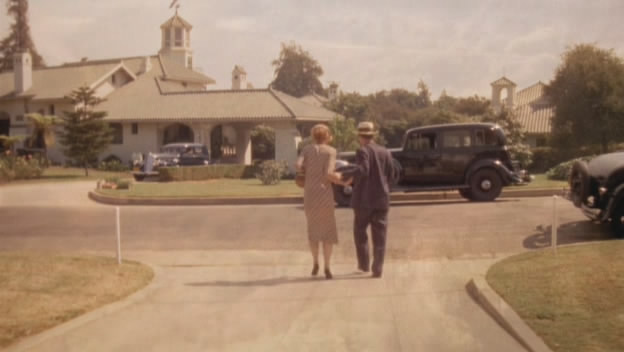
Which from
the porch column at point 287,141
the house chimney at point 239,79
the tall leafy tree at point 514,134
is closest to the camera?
the tall leafy tree at point 514,134

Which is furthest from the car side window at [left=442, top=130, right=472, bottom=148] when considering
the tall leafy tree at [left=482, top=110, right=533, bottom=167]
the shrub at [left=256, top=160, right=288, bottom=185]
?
the tall leafy tree at [left=482, top=110, right=533, bottom=167]

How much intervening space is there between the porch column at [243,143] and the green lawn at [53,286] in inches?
1222

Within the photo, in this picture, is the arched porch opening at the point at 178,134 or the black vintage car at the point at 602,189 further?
the arched porch opening at the point at 178,134

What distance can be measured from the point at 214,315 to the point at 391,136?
1244 inches

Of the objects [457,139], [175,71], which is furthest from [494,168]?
[175,71]

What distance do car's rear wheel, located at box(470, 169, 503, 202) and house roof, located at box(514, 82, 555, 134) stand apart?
17.4 meters

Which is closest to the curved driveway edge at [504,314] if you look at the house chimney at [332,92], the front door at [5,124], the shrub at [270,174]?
the shrub at [270,174]

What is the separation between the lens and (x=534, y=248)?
10383 mm

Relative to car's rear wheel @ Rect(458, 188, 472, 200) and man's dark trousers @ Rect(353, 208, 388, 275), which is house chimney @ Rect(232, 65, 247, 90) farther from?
man's dark trousers @ Rect(353, 208, 388, 275)

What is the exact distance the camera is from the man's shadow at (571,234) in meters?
10.7

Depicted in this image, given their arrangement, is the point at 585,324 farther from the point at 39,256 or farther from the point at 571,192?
the point at 39,256

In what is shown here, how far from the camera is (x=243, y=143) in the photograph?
41688 mm

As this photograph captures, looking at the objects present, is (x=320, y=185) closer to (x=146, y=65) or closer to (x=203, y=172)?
(x=203, y=172)

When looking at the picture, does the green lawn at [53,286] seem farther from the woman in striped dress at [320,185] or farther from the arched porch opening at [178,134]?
the arched porch opening at [178,134]
